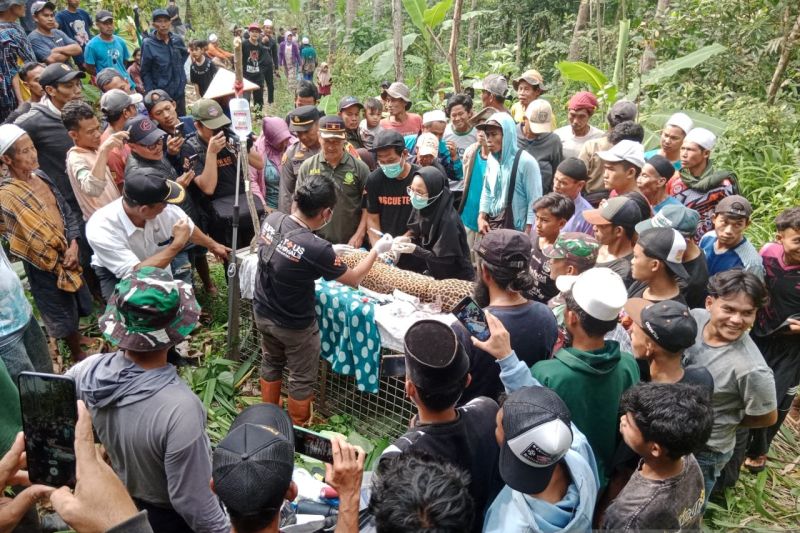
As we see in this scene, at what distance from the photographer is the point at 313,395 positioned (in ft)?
14.1

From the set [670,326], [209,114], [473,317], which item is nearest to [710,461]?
[670,326]

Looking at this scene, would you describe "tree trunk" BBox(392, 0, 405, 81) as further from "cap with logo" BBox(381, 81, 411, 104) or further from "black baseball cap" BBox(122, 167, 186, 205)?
"black baseball cap" BBox(122, 167, 186, 205)

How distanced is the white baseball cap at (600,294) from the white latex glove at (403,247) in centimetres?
190

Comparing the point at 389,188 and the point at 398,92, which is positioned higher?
the point at 398,92

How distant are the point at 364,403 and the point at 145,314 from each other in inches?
89.8

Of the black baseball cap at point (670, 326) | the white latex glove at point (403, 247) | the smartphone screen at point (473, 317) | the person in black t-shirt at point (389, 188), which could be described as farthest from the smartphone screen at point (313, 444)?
the person in black t-shirt at point (389, 188)

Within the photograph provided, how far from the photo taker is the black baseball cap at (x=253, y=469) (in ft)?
5.88

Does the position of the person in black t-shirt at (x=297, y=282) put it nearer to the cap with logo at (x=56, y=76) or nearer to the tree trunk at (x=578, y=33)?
the cap with logo at (x=56, y=76)

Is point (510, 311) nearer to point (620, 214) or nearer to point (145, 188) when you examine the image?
point (620, 214)

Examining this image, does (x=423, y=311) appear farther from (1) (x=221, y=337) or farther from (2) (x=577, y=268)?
(1) (x=221, y=337)

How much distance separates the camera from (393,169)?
16.6 feet

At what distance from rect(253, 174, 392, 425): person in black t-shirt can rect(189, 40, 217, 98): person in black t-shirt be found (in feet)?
25.9

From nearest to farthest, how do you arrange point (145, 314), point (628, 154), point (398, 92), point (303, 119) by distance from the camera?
point (145, 314) → point (628, 154) → point (303, 119) → point (398, 92)

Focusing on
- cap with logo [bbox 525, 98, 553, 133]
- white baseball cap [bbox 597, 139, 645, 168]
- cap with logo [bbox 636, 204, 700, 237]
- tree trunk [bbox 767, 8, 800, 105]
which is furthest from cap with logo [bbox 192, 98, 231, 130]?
tree trunk [bbox 767, 8, 800, 105]
